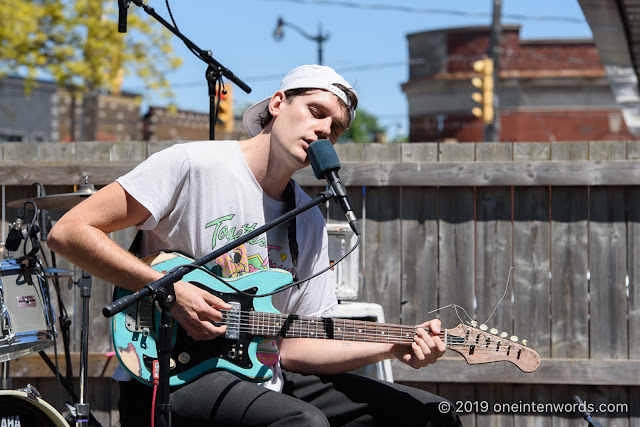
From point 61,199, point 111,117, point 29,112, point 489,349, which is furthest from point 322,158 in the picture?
point 29,112

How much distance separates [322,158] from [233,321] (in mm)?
680

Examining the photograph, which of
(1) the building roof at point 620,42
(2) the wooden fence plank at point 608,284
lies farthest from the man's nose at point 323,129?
(1) the building roof at point 620,42

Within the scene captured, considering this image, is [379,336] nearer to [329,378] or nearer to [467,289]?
[329,378]

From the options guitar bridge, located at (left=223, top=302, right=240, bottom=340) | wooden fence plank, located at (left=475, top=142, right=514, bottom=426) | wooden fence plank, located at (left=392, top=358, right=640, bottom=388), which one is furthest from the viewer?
wooden fence plank, located at (left=475, top=142, right=514, bottom=426)

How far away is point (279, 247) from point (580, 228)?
7.85 ft

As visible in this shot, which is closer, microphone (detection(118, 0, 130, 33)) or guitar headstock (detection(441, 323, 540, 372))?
guitar headstock (detection(441, 323, 540, 372))

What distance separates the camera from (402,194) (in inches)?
190

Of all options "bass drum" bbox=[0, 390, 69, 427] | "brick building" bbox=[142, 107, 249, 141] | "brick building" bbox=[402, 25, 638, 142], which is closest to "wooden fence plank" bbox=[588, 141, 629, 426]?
"bass drum" bbox=[0, 390, 69, 427]

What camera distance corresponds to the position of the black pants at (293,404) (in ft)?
8.49

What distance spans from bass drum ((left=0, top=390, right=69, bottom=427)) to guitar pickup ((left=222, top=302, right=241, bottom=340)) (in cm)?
88

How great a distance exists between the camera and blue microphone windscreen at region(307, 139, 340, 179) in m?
2.60

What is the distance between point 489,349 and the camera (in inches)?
117

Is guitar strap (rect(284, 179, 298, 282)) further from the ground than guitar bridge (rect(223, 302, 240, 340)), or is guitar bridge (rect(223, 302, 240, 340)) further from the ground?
guitar strap (rect(284, 179, 298, 282))

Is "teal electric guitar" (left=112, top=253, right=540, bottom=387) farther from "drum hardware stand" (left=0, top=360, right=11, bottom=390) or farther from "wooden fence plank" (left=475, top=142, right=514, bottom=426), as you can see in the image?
"wooden fence plank" (left=475, top=142, right=514, bottom=426)
